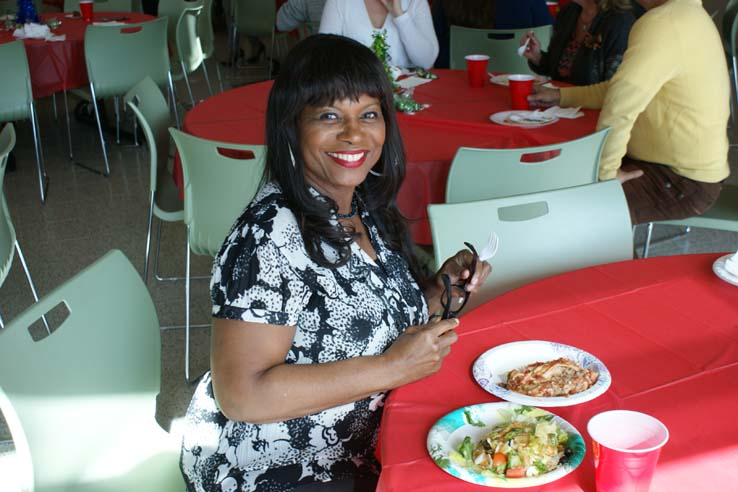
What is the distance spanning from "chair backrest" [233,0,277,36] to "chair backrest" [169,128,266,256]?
4.34m

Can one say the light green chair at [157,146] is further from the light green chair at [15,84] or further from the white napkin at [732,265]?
the white napkin at [732,265]

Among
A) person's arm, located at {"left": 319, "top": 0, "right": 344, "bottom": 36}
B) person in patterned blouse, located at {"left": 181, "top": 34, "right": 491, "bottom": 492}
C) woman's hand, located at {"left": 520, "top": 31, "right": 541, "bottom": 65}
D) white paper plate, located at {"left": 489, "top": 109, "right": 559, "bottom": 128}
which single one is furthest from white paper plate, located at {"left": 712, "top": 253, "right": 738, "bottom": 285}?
person's arm, located at {"left": 319, "top": 0, "right": 344, "bottom": 36}

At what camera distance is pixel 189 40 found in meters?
5.44

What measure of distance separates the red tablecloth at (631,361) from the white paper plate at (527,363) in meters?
0.02

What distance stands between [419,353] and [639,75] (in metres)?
1.71

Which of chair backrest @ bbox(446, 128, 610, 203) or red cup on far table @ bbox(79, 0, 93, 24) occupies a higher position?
chair backrest @ bbox(446, 128, 610, 203)

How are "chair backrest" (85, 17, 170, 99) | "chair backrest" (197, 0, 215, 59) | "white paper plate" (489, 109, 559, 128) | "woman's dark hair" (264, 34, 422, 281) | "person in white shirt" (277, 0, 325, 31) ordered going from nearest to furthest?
1. "woman's dark hair" (264, 34, 422, 281)
2. "white paper plate" (489, 109, 559, 128)
3. "chair backrest" (85, 17, 170, 99)
4. "person in white shirt" (277, 0, 325, 31)
5. "chair backrest" (197, 0, 215, 59)

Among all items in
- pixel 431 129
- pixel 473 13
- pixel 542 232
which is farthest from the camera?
pixel 473 13

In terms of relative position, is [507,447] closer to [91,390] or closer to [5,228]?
[91,390]

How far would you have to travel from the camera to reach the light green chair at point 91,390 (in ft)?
4.34

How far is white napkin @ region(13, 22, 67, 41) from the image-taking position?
15.6ft

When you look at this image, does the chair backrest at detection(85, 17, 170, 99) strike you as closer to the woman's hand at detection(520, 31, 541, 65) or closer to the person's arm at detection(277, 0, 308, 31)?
the person's arm at detection(277, 0, 308, 31)

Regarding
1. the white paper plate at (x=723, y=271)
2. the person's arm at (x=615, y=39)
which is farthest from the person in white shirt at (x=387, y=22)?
the white paper plate at (x=723, y=271)

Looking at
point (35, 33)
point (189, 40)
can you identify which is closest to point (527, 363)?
point (35, 33)
